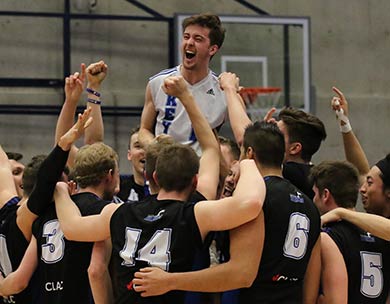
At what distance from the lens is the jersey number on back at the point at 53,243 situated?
569 cm

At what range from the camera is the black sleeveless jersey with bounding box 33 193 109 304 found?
5676mm

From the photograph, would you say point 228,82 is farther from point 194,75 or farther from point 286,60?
point 286,60

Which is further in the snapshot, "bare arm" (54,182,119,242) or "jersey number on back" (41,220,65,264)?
"jersey number on back" (41,220,65,264)

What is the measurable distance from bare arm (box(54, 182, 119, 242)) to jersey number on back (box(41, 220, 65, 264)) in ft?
0.51

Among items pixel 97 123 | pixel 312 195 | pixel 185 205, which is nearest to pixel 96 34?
pixel 97 123

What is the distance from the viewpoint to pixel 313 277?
543cm

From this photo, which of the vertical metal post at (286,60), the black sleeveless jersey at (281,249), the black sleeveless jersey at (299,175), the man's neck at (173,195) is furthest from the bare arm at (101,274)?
the vertical metal post at (286,60)

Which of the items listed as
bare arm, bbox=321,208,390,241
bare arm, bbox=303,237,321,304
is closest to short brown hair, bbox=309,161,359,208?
bare arm, bbox=321,208,390,241

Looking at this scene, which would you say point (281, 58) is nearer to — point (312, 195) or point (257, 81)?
point (257, 81)

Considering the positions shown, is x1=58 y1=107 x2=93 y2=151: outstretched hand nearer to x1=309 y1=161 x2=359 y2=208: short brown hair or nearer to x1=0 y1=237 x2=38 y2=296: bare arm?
x1=0 y1=237 x2=38 y2=296: bare arm

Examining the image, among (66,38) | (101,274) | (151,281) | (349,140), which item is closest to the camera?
(151,281)

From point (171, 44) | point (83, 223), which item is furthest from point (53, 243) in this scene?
point (171, 44)

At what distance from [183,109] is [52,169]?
1474mm

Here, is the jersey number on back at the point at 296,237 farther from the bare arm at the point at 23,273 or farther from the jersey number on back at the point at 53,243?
the bare arm at the point at 23,273
